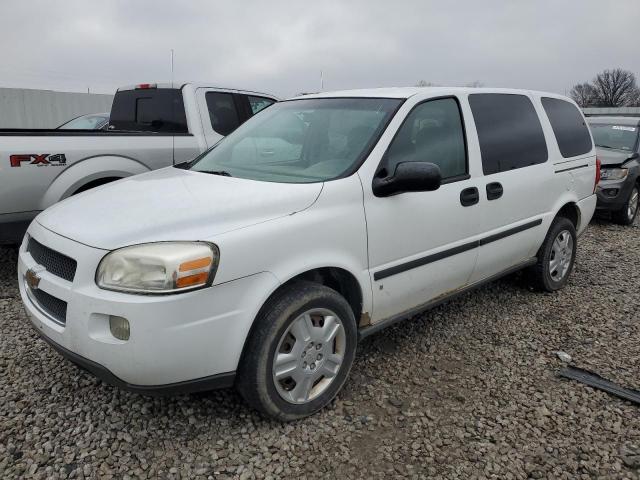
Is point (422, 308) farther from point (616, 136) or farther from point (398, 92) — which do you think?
point (616, 136)

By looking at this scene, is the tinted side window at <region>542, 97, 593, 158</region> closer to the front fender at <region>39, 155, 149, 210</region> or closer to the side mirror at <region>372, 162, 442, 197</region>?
the side mirror at <region>372, 162, 442, 197</region>

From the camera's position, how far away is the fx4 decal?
13.5 feet

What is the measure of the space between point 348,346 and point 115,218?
4.49 feet

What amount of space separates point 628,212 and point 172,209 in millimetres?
7937

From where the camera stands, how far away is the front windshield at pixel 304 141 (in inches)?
119

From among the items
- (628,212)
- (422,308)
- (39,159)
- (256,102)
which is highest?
(256,102)

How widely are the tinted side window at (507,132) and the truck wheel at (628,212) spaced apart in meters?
4.84

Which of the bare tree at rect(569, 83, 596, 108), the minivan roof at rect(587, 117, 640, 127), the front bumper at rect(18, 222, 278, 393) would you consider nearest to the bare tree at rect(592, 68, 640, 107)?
the bare tree at rect(569, 83, 596, 108)

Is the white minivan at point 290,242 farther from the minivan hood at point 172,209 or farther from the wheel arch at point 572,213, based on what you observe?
the wheel arch at point 572,213

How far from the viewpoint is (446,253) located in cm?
336

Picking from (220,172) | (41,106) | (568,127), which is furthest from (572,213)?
(41,106)

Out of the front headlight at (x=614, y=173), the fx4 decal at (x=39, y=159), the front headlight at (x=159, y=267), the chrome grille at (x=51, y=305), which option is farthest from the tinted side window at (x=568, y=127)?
the fx4 decal at (x=39, y=159)

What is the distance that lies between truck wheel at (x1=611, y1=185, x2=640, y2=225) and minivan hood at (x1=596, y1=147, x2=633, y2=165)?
475 millimetres

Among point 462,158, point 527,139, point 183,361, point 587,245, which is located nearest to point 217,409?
point 183,361
